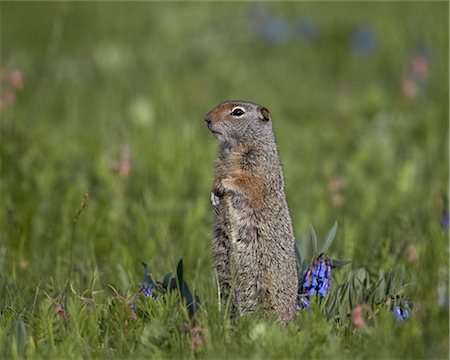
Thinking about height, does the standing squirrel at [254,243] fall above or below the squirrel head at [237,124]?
below

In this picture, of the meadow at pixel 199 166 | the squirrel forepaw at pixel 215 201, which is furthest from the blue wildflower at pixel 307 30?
the squirrel forepaw at pixel 215 201

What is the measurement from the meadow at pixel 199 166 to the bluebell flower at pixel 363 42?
2 centimetres

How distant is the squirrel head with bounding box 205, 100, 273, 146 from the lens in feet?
15.3

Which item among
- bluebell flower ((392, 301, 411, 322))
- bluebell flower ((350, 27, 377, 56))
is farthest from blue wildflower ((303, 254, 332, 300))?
bluebell flower ((350, 27, 377, 56))

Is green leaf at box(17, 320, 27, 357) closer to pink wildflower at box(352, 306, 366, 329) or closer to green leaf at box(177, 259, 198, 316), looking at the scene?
green leaf at box(177, 259, 198, 316)

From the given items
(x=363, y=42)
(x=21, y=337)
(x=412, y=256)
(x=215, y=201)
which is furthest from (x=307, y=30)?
(x=21, y=337)

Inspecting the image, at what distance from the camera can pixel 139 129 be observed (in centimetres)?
770

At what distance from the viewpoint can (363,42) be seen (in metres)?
9.95

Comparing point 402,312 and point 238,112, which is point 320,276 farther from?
point 238,112

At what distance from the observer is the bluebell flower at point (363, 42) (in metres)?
9.84

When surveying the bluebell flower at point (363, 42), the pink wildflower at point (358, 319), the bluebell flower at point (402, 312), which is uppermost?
the bluebell flower at point (363, 42)

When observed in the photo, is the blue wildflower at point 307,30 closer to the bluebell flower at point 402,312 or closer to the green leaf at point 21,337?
the bluebell flower at point 402,312

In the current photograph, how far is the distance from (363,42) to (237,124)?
18.3 ft

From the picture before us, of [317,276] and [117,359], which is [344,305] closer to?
[317,276]
